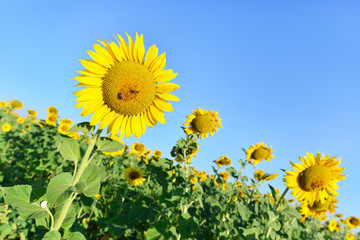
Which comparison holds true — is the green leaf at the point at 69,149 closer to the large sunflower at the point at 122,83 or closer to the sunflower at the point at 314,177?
the large sunflower at the point at 122,83

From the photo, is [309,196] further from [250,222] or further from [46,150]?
[46,150]

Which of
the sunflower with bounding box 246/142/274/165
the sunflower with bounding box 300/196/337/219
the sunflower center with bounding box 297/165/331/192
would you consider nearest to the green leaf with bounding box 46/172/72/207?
the sunflower center with bounding box 297/165/331/192

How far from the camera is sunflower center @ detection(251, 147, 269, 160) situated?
5.72 m

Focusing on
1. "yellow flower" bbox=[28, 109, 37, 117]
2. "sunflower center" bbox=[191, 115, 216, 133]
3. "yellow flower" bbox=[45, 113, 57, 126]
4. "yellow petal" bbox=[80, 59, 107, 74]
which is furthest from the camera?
"yellow flower" bbox=[28, 109, 37, 117]

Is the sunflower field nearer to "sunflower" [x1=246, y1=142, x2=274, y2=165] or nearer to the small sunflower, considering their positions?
"sunflower" [x1=246, y1=142, x2=274, y2=165]

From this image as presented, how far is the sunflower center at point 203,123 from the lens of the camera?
14.7 ft

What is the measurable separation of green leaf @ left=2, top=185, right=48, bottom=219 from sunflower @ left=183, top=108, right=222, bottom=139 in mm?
2735

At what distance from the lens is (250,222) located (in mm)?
4160

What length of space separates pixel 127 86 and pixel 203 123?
2.55 metres

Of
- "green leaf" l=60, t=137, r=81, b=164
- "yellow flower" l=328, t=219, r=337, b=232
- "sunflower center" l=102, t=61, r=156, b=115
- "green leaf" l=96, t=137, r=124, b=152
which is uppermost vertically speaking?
"yellow flower" l=328, t=219, r=337, b=232

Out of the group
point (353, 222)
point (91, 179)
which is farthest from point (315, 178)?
point (353, 222)

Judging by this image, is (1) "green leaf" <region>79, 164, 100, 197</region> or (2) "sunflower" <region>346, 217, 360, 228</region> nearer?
(1) "green leaf" <region>79, 164, 100, 197</region>

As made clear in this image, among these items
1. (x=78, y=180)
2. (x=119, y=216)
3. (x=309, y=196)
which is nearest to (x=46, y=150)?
(x=119, y=216)

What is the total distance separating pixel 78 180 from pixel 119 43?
123 centimetres
